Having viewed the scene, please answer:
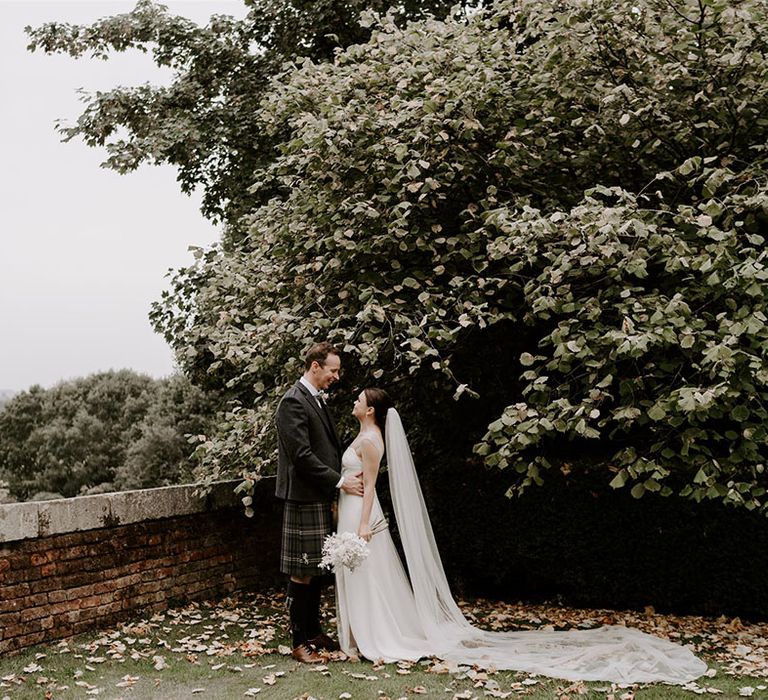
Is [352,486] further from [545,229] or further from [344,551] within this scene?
[545,229]

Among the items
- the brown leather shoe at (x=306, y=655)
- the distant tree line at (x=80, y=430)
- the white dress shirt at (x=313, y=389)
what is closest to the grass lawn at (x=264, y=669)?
the brown leather shoe at (x=306, y=655)

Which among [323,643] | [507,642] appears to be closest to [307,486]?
[323,643]

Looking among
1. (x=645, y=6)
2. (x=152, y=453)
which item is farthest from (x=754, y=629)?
(x=152, y=453)

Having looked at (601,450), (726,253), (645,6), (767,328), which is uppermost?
(645,6)

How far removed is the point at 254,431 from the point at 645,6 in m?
5.24

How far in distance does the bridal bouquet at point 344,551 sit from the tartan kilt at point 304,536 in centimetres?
A: 17

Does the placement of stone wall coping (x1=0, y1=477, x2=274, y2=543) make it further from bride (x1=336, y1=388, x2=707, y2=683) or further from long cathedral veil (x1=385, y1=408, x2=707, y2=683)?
long cathedral veil (x1=385, y1=408, x2=707, y2=683)

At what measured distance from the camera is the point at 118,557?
25.0ft

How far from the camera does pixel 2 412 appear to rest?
1428 inches

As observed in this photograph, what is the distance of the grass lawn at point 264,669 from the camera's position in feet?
18.2

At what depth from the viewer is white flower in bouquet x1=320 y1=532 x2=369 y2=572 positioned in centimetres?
618

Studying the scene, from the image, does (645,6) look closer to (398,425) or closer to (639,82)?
(639,82)

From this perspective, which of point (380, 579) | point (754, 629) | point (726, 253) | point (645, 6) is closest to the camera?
point (726, 253)

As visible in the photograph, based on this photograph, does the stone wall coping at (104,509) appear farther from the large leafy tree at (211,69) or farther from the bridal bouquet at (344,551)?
the large leafy tree at (211,69)
